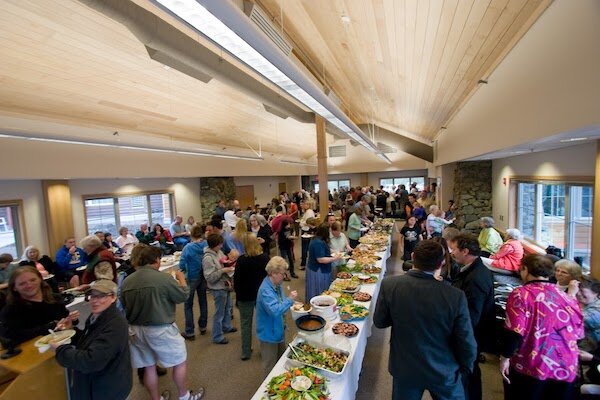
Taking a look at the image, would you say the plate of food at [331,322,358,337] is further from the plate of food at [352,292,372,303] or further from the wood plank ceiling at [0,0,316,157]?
the wood plank ceiling at [0,0,316,157]

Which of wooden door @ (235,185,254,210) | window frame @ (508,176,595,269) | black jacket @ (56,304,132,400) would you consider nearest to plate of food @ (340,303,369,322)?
black jacket @ (56,304,132,400)

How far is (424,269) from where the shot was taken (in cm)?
201

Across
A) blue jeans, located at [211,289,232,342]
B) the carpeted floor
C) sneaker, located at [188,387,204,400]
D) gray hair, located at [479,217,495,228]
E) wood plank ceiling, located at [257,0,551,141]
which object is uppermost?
wood plank ceiling, located at [257,0,551,141]

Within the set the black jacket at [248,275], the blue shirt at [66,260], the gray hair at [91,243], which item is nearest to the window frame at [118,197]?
the blue shirt at [66,260]

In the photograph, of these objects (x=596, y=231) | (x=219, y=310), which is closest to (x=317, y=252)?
(x=219, y=310)

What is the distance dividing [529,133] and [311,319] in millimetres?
2889

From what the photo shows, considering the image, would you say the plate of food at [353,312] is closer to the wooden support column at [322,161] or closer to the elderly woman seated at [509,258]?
the elderly woman seated at [509,258]

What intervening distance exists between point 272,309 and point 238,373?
1.45 meters

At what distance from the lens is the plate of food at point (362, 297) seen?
3406 mm

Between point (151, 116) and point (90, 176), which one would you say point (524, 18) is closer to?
point (151, 116)

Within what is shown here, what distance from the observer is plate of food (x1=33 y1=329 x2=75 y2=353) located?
2160 millimetres

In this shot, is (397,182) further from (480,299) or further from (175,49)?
(480,299)

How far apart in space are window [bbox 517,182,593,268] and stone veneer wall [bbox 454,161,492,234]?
1.72m

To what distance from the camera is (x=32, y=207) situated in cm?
684
